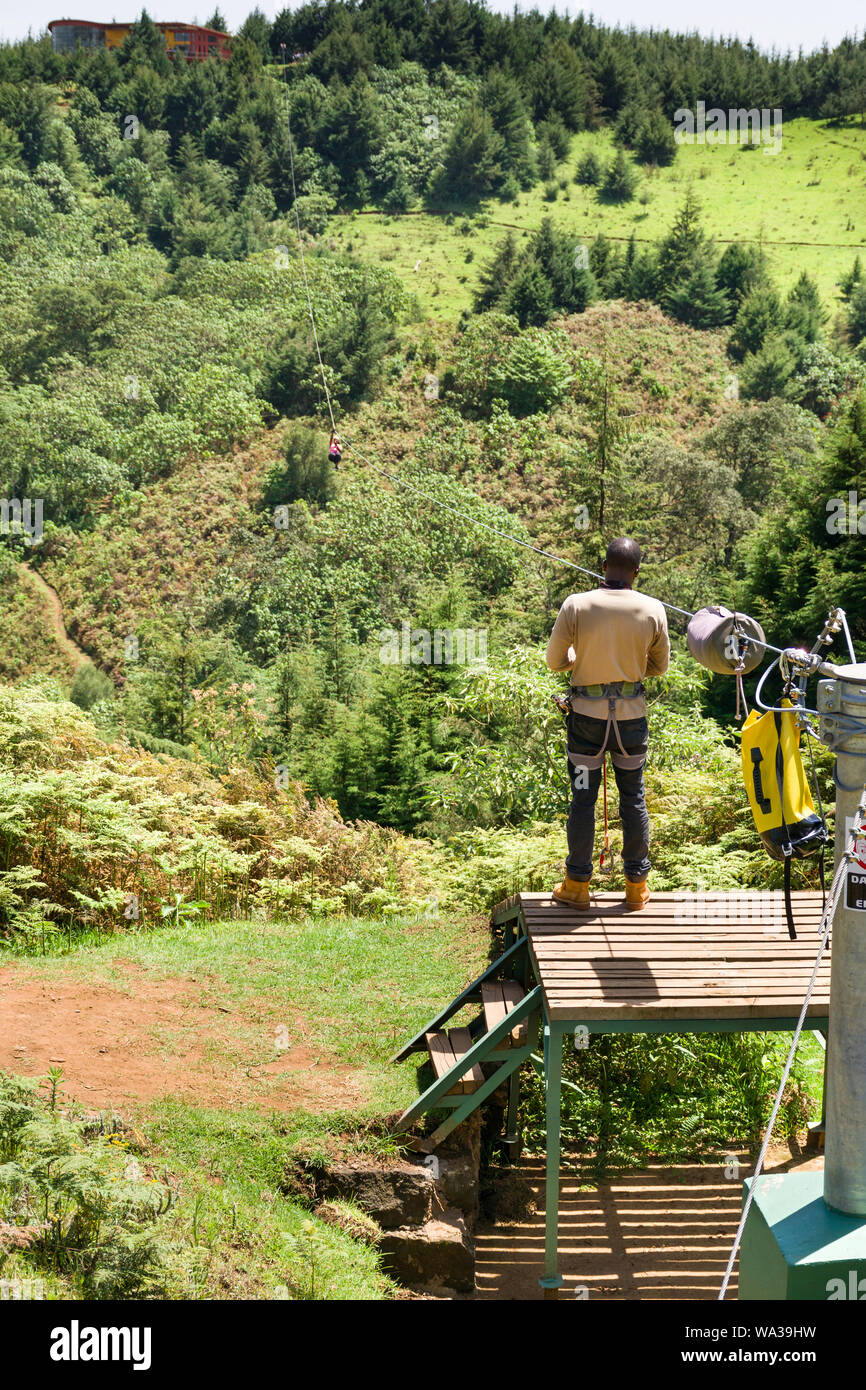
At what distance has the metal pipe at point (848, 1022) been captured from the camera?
3.57 metres

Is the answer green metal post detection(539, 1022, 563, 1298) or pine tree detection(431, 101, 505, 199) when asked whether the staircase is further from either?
pine tree detection(431, 101, 505, 199)

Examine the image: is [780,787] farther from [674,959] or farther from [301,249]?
[301,249]

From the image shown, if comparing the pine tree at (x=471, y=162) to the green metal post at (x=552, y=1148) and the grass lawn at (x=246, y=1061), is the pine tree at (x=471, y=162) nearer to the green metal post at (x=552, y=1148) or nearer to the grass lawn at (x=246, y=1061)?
the grass lawn at (x=246, y=1061)

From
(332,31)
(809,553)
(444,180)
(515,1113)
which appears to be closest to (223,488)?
(809,553)

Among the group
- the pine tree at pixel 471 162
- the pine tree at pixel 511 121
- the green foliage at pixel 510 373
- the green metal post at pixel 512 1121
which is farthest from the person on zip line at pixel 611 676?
the pine tree at pixel 511 121

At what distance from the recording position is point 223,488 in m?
33.8

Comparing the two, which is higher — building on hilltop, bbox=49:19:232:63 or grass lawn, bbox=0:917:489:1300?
building on hilltop, bbox=49:19:232:63

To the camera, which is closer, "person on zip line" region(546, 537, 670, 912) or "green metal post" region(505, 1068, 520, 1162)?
"person on zip line" region(546, 537, 670, 912)

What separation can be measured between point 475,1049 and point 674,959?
3.91 feet

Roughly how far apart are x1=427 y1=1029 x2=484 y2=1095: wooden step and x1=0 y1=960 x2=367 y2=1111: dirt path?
18.4 inches

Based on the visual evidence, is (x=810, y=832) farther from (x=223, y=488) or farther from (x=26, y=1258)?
(x=223, y=488)

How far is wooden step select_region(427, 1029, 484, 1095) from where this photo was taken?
637 cm

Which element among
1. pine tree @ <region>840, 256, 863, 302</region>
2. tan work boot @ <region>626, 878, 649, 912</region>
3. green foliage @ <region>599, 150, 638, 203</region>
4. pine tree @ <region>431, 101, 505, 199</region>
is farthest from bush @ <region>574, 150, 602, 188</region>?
tan work boot @ <region>626, 878, 649, 912</region>

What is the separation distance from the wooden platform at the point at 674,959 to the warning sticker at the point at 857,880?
2422 millimetres
